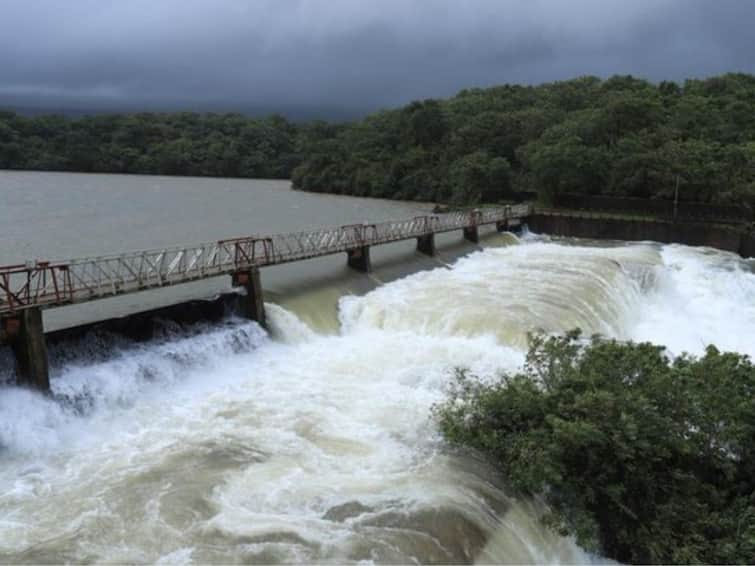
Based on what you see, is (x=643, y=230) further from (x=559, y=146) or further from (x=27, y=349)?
(x=27, y=349)

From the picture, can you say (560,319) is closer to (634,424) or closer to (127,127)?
(634,424)

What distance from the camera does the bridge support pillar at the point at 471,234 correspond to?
131ft

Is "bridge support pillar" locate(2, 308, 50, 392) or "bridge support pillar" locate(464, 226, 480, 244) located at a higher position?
"bridge support pillar" locate(2, 308, 50, 392)

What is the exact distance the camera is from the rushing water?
1003 centimetres

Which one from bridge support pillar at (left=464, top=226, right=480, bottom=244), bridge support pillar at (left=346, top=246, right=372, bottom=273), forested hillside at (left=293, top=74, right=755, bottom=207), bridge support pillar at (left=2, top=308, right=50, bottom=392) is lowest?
bridge support pillar at (left=464, top=226, right=480, bottom=244)

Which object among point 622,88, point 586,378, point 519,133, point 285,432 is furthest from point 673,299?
point 622,88

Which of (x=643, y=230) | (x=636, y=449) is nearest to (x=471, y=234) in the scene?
(x=643, y=230)

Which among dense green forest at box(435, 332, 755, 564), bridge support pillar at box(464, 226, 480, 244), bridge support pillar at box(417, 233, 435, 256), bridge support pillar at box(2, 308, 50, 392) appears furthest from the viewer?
bridge support pillar at box(464, 226, 480, 244)

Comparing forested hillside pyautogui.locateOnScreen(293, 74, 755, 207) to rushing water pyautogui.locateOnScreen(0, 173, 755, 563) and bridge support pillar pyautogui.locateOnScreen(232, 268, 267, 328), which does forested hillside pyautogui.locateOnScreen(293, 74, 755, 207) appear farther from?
bridge support pillar pyautogui.locateOnScreen(232, 268, 267, 328)

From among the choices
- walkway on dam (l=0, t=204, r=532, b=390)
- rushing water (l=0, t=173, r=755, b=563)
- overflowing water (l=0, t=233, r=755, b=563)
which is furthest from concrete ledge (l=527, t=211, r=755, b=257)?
overflowing water (l=0, t=233, r=755, b=563)

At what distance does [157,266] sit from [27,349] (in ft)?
16.8

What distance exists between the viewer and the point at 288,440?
44.5 feet

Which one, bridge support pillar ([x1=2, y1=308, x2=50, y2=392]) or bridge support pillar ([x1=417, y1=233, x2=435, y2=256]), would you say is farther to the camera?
bridge support pillar ([x1=417, y1=233, x2=435, y2=256])

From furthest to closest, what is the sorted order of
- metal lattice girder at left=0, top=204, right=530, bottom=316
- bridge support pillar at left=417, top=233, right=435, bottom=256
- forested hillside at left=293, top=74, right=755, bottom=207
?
forested hillside at left=293, top=74, right=755, bottom=207
bridge support pillar at left=417, top=233, right=435, bottom=256
metal lattice girder at left=0, top=204, right=530, bottom=316
